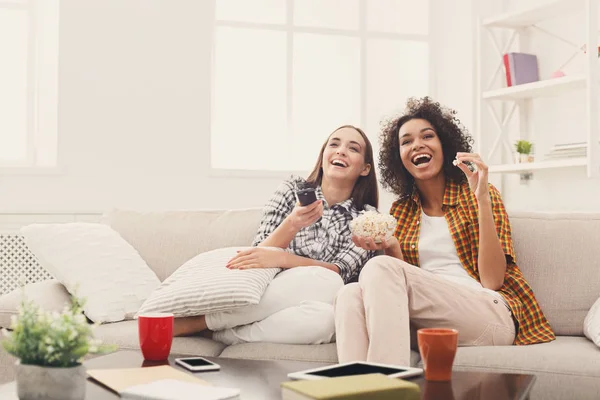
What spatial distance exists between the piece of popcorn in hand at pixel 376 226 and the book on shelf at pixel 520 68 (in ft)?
7.17

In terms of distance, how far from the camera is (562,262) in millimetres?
2301

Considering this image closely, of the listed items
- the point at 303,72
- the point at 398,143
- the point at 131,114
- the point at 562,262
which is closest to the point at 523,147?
the point at 303,72

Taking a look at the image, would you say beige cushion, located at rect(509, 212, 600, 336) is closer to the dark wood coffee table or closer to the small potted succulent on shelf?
the dark wood coffee table

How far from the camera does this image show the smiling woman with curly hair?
1797 mm

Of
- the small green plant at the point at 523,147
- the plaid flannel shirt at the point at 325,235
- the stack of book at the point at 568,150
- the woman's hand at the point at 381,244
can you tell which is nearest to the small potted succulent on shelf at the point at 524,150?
the small green plant at the point at 523,147

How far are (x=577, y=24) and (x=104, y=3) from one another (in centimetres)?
258

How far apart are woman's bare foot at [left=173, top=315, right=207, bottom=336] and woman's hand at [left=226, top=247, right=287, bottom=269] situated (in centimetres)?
19

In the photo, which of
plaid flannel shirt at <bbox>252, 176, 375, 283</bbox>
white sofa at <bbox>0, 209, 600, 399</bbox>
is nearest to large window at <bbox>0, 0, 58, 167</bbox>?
white sofa at <bbox>0, 209, 600, 399</bbox>

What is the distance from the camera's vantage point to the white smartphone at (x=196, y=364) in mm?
1467

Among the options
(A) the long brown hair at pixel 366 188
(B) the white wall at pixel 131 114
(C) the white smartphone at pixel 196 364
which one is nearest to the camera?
(C) the white smartphone at pixel 196 364

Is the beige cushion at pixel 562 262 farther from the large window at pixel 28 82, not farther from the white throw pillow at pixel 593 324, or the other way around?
the large window at pixel 28 82

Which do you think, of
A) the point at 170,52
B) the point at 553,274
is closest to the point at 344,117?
the point at 170,52

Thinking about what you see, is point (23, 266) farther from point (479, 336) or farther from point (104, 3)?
point (479, 336)

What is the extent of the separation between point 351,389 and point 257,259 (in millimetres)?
1212
